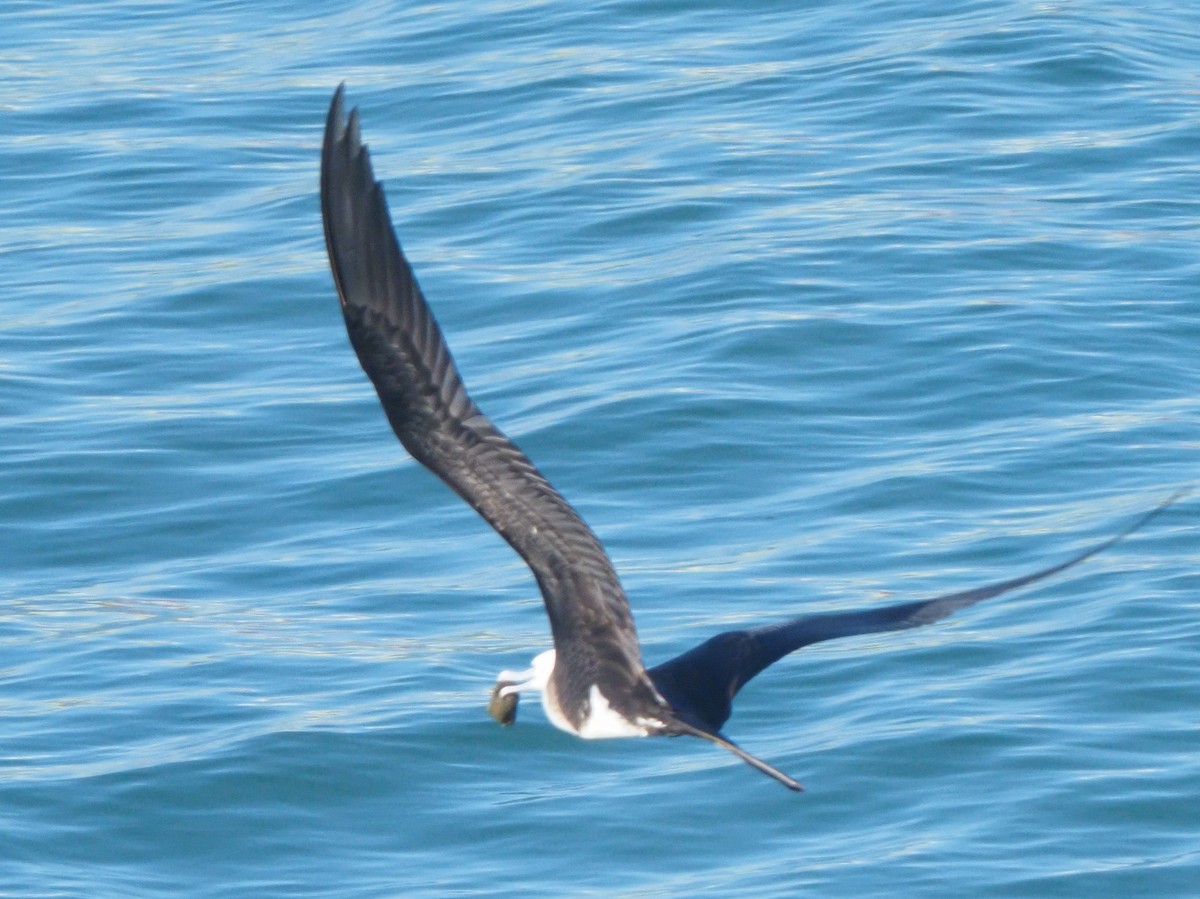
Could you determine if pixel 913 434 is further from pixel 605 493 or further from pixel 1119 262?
pixel 1119 262

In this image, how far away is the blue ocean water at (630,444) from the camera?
276 inches

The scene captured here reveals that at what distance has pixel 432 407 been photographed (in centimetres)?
536

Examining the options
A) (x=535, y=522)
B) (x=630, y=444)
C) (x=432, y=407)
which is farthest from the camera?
(x=630, y=444)

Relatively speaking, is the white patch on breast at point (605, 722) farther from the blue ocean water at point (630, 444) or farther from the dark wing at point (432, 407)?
the blue ocean water at point (630, 444)

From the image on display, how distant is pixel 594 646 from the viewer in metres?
5.66

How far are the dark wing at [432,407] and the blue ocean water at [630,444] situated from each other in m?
1.36

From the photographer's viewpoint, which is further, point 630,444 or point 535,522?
point 630,444

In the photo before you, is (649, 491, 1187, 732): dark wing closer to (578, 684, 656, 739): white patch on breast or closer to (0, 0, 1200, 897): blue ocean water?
(578, 684, 656, 739): white patch on breast

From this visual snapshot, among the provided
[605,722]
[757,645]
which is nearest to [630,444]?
[757,645]

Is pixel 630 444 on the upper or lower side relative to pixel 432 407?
lower

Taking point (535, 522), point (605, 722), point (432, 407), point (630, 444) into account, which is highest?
point (432, 407)

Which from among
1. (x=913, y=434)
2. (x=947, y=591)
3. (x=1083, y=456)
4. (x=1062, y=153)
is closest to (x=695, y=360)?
(x=913, y=434)

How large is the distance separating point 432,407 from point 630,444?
12.6 feet

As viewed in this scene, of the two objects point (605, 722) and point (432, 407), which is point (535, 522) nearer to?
point (432, 407)
